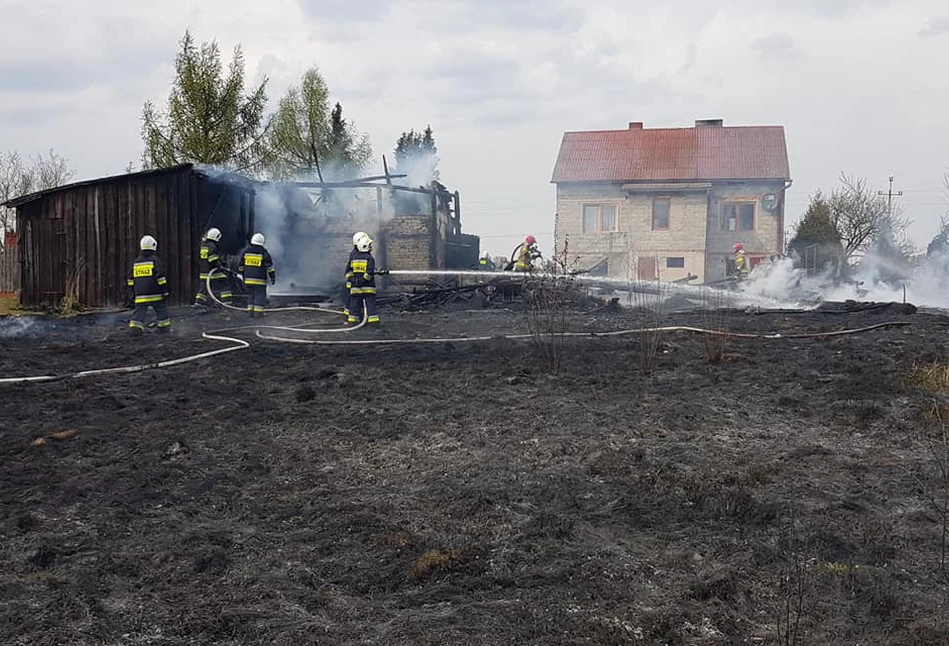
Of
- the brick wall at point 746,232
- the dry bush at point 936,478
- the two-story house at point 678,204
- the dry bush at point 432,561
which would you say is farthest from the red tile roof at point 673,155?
the dry bush at point 432,561

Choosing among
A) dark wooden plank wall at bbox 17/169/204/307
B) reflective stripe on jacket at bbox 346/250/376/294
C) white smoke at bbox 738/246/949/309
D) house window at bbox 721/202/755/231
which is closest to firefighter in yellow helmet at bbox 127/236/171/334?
reflective stripe on jacket at bbox 346/250/376/294

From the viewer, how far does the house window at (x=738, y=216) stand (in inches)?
1426

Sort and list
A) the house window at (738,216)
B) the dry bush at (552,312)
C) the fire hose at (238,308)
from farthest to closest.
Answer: the house window at (738,216)
the fire hose at (238,308)
the dry bush at (552,312)

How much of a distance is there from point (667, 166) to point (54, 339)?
30.0 m

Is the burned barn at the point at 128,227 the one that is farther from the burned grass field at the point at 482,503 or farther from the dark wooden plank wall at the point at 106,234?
the burned grass field at the point at 482,503

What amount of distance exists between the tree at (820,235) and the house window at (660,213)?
659 cm

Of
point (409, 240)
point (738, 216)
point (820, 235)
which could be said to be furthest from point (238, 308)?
point (738, 216)

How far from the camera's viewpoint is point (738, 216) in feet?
120

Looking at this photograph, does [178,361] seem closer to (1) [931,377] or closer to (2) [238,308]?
(2) [238,308]

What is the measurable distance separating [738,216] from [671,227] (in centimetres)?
293

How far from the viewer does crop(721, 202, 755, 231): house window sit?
119 feet

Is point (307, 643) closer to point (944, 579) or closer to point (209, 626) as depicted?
point (209, 626)

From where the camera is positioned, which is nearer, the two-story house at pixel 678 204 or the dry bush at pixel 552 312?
the dry bush at pixel 552 312

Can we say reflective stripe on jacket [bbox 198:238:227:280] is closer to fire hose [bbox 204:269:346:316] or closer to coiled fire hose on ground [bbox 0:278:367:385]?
fire hose [bbox 204:269:346:316]
